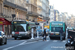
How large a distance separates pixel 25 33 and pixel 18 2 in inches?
1315

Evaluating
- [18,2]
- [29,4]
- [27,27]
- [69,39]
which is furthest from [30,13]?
[69,39]

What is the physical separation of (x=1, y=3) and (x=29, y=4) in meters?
35.2

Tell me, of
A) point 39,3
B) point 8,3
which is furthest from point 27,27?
point 39,3

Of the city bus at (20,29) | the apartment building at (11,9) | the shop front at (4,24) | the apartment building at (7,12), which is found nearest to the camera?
the city bus at (20,29)

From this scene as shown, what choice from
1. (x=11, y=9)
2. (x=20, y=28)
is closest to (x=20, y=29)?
(x=20, y=28)

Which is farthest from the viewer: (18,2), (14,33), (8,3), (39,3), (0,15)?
(39,3)

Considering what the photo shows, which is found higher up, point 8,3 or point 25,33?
point 8,3

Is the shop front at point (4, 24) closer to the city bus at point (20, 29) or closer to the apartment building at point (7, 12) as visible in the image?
the apartment building at point (7, 12)

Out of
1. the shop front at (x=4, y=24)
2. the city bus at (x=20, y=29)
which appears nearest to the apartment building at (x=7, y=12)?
the shop front at (x=4, y=24)

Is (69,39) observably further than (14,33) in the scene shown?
No

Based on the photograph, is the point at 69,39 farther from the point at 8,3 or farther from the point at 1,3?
the point at 8,3

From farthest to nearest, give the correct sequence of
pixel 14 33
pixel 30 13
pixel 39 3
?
1. pixel 39 3
2. pixel 30 13
3. pixel 14 33

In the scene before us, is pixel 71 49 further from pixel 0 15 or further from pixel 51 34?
pixel 0 15

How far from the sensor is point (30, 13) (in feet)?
276
